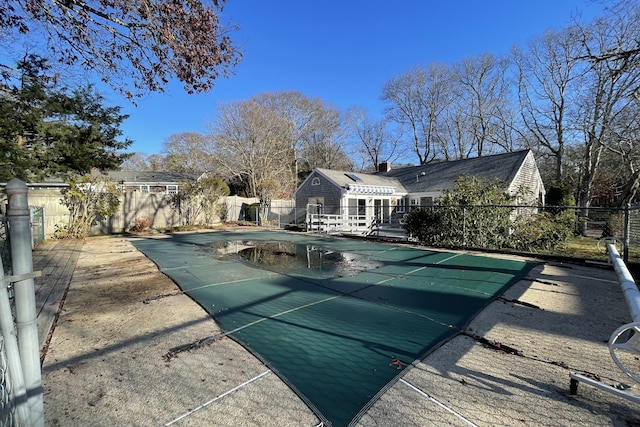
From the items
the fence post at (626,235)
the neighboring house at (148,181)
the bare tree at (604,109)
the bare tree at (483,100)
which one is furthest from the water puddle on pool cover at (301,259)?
the bare tree at (483,100)

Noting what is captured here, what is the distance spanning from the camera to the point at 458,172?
56.4 ft

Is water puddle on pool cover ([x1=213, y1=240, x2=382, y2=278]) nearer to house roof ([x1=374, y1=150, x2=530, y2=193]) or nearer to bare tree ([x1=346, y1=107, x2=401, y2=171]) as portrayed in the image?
house roof ([x1=374, y1=150, x2=530, y2=193])

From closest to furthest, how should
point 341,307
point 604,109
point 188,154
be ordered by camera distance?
point 341,307 < point 604,109 < point 188,154

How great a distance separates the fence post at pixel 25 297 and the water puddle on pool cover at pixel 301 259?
4253 mm

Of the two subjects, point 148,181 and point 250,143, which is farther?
point 148,181

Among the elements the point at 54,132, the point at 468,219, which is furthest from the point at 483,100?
the point at 54,132

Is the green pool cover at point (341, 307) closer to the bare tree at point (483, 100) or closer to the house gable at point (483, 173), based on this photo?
the house gable at point (483, 173)

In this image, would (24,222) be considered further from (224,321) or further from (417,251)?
(417,251)

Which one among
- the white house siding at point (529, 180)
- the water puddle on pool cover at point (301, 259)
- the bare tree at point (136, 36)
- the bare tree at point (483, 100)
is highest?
the bare tree at point (483, 100)

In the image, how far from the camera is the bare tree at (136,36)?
3.96m

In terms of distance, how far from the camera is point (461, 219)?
895 centimetres

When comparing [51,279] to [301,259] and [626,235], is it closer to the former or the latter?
[301,259]

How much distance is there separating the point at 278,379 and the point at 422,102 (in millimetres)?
32833

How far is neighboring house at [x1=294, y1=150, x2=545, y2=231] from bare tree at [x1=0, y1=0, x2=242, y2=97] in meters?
10.4
